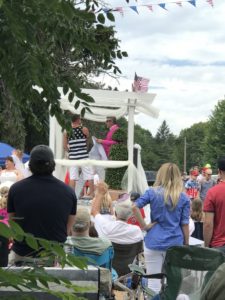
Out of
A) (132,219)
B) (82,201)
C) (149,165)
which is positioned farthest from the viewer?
(149,165)

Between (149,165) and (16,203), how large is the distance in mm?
110463

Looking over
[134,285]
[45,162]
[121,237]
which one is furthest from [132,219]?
[45,162]

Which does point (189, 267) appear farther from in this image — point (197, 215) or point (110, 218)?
point (197, 215)

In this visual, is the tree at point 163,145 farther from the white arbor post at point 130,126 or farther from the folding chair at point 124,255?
the folding chair at point 124,255

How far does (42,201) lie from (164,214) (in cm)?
189

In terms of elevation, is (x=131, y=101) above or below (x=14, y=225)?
above

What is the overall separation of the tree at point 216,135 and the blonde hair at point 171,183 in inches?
2441

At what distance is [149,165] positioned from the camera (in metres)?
114

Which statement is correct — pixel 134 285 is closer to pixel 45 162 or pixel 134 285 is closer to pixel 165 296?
pixel 165 296

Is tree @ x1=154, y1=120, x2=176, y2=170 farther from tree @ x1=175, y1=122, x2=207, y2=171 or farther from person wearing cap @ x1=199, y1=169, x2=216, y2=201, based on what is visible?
person wearing cap @ x1=199, y1=169, x2=216, y2=201

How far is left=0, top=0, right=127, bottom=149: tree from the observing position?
1604 millimetres

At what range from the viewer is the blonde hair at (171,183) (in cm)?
553

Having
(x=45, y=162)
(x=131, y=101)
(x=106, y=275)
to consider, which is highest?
(x=131, y=101)

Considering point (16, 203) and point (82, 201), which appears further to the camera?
point (82, 201)
